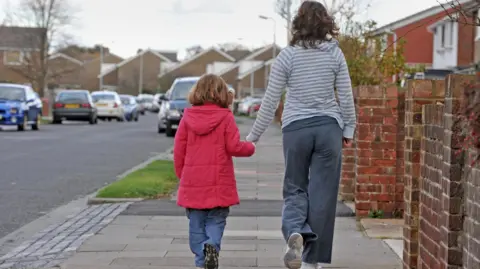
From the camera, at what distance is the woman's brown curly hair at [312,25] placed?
625 cm

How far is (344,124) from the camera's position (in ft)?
20.7

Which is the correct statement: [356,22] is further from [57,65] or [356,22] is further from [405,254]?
[57,65]

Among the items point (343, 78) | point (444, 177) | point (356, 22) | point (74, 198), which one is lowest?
point (74, 198)

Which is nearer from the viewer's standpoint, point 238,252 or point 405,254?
point 405,254

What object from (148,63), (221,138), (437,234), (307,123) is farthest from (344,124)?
(148,63)

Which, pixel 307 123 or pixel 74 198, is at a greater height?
pixel 307 123

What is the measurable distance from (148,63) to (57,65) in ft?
159

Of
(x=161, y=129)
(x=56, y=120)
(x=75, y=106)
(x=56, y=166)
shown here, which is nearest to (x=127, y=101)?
(x=56, y=120)

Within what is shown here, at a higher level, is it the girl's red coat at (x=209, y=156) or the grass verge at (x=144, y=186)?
the girl's red coat at (x=209, y=156)

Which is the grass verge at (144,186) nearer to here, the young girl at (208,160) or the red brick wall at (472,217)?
the young girl at (208,160)

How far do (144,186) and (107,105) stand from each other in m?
34.2

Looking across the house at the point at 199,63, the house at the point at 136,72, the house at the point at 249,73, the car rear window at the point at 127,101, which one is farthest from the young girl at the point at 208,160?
the house at the point at 136,72

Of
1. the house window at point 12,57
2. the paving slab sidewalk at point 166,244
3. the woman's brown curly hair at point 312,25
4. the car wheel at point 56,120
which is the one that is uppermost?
the house window at point 12,57

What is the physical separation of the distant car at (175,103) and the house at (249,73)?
6803 cm
